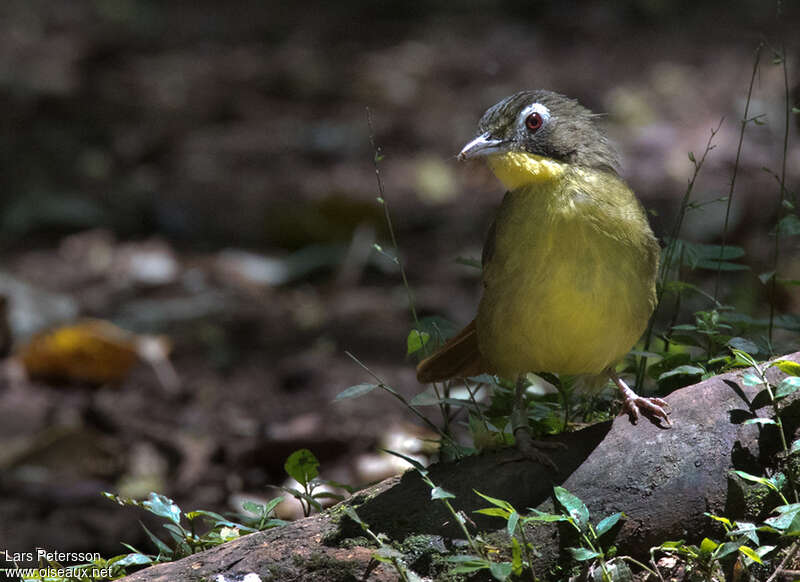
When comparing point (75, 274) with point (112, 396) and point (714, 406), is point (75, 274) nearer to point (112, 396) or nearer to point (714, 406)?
point (112, 396)

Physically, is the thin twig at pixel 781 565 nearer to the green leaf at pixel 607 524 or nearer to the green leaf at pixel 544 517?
the green leaf at pixel 607 524

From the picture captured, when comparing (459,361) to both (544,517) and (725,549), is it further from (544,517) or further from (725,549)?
(725,549)

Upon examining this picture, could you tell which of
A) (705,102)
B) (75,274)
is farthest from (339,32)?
(75,274)

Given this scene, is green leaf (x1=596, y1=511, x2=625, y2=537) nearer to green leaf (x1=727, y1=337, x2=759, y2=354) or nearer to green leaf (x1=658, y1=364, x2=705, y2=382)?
green leaf (x1=658, y1=364, x2=705, y2=382)

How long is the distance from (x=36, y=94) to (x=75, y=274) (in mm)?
3009

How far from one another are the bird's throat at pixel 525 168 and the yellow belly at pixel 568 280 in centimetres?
3

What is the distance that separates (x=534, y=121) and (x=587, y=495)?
121cm

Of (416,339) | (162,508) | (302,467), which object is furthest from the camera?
(416,339)

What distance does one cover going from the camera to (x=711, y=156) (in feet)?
27.1

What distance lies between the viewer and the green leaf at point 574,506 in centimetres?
265

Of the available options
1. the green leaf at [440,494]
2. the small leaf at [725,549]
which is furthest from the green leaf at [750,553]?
the green leaf at [440,494]

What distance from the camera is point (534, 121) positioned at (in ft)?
10.9

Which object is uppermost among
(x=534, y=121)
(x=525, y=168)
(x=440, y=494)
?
(x=534, y=121)

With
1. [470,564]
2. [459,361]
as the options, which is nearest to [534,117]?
[459,361]
